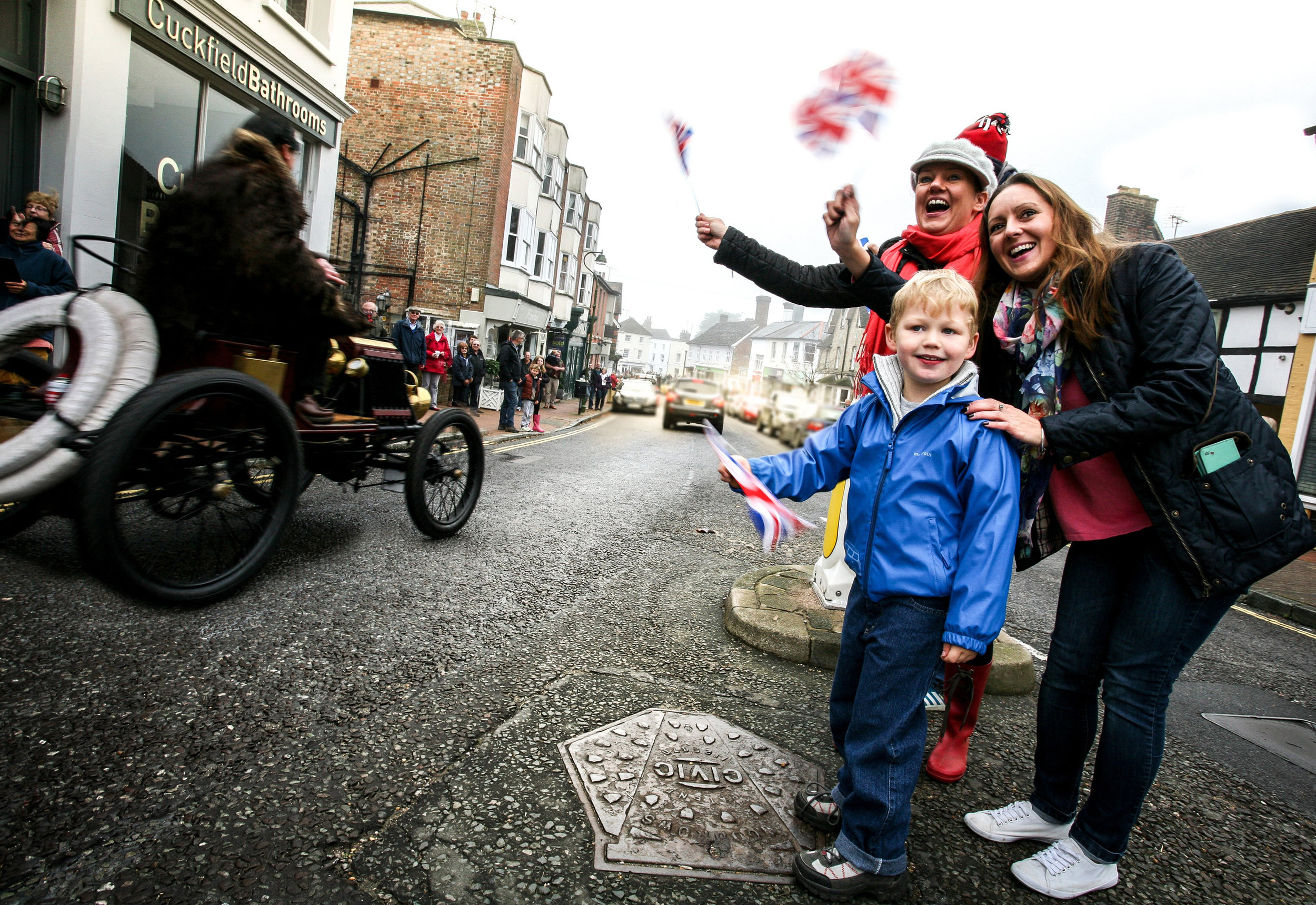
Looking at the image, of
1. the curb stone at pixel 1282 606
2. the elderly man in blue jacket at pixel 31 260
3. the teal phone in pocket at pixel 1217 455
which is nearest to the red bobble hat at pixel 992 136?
the teal phone in pocket at pixel 1217 455

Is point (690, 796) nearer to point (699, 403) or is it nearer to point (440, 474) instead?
point (699, 403)

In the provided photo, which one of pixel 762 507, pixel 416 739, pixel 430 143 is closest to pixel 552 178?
pixel 430 143

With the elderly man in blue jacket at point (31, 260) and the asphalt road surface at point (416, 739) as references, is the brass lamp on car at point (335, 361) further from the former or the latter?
the elderly man in blue jacket at point (31, 260)

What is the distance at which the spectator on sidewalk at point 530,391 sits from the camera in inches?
480

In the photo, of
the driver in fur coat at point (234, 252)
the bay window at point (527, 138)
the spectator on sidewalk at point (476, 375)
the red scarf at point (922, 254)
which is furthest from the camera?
the bay window at point (527, 138)

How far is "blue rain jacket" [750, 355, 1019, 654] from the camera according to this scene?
68.5 inches

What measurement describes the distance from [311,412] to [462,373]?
11.4m

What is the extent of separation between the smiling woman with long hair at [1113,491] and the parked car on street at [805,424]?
0.49 metres

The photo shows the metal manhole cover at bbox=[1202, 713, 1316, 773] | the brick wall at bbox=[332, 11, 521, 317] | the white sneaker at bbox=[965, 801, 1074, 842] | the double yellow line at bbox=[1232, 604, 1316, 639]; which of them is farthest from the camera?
the brick wall at bbox=[332, 11, 521, 317]

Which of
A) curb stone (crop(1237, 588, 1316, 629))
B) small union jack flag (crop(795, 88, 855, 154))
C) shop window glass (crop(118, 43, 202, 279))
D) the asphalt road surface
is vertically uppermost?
shop window glass (crop(118, 43, 202, 279))

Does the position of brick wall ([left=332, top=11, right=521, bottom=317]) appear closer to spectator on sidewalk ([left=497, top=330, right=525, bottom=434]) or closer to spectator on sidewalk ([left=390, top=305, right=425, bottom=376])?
spectator on sidewalk ([left=497, top=330, right=525, bottom=434])

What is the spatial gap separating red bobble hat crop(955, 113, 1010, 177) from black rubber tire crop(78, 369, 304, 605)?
2.84 meters

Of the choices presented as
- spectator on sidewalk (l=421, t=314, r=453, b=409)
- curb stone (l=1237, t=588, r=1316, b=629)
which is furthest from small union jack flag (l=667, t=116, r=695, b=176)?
spectator on sidewalk (l=421, t=314, r=453, b=409)

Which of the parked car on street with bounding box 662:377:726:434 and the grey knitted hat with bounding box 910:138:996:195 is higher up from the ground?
the grey knitted hat with bounding box 910:138:996:195
